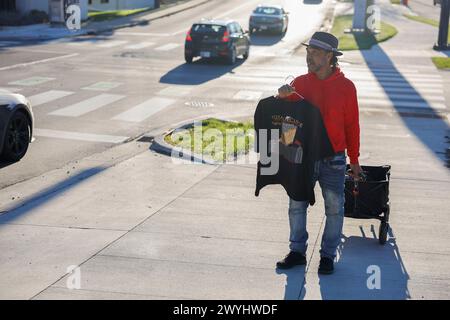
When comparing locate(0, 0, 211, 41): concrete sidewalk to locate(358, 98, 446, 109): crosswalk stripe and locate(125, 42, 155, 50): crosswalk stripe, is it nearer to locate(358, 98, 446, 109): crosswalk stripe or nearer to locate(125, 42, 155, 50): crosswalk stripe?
locate(125, 42, 155, 50): crosswalk stripe

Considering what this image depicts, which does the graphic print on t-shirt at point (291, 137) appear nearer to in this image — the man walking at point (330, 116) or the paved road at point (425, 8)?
the man walking at point (330, 116)

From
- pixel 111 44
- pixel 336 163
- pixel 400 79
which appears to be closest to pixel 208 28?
pixel 400 79

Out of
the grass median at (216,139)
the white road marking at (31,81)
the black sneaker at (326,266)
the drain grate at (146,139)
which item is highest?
the black sneaker at (326,266)

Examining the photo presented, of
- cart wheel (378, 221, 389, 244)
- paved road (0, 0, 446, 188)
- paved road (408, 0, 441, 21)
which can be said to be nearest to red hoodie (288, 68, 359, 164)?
cart wheel (378, 221, 389, 244)

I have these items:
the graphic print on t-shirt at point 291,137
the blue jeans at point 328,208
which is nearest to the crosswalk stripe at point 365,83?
the blue jeans at point 328,208

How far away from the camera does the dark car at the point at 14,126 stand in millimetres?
12922

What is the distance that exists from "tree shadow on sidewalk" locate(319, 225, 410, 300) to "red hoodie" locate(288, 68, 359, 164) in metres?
1.14

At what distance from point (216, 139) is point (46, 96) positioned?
6893 millimetres

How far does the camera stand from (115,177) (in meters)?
11.9

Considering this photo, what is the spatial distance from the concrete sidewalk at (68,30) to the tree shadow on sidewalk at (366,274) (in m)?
30.8

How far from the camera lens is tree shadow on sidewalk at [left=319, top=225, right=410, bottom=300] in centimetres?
691
